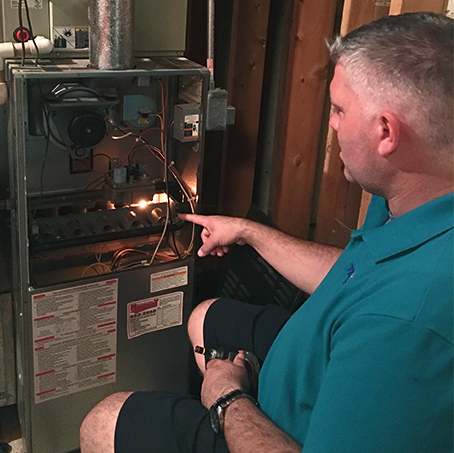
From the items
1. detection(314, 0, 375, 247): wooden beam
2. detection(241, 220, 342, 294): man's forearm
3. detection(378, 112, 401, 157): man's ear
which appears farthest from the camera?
detection(314, 0, 375, 247): wooden beam

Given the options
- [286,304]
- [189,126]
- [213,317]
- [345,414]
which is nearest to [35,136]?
[189,126]

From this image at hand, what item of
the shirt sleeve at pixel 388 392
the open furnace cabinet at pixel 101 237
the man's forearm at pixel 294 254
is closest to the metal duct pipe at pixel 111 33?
the open furnace cabinet at pixel 101 237

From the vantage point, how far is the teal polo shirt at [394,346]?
844 millimetres

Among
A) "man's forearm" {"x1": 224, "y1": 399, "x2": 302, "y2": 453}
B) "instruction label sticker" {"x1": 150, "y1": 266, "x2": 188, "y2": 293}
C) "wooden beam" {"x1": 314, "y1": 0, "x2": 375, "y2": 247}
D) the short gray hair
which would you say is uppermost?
the short gray hair

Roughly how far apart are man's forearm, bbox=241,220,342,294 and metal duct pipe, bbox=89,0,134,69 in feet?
1.85

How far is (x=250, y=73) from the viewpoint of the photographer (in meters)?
2.22

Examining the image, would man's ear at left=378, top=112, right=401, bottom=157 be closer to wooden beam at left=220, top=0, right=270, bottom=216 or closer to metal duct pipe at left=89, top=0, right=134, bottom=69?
metal duct pipe at left=89, top=0, right=134, bottom=69

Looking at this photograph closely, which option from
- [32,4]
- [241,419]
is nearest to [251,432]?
[241,419]

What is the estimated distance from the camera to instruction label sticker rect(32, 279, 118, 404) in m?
1.66

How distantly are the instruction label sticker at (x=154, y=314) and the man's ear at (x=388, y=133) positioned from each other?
1042 mm

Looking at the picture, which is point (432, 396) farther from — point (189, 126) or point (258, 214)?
point (258, 214)

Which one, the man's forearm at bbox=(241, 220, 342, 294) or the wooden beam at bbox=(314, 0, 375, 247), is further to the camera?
the wooden beam at bbox=(314, 0, 375, 247)

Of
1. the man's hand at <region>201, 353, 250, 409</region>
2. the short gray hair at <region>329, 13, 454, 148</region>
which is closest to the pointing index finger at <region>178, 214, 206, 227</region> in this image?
the man's hand at <region>201, 353, 250, 409</region>

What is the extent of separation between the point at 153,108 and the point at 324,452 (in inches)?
44.1
